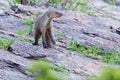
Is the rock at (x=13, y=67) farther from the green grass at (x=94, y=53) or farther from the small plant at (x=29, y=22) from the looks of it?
the small plant at (x=29, y=22)

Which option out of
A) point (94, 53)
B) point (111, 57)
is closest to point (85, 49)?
point (94, 53)

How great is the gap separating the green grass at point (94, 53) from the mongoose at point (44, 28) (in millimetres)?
711

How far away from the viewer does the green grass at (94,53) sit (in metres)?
6.48

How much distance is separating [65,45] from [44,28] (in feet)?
3.52

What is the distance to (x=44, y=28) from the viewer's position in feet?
19.3

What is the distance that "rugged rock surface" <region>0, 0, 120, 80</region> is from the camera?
4.87 meters

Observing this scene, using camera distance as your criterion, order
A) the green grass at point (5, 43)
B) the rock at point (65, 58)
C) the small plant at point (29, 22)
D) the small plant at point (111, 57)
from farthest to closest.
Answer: the small plant at point (29, 22) → the small plant at point (111, 57) → the green grass at point (5, 43) → the rock at point (65, 58)

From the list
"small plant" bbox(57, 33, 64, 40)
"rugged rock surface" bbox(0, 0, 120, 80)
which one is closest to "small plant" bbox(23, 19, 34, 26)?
"rugged rock surface" bbox(0, 0, 120, 80)

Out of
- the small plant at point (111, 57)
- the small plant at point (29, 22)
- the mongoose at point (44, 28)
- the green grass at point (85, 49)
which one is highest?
the mongoose at point (44, 28)

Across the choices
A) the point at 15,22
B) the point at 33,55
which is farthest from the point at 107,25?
the point at 33,55

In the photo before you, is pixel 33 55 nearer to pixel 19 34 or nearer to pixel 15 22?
pixel 19 34

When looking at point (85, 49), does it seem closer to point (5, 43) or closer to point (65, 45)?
point (65, 45)

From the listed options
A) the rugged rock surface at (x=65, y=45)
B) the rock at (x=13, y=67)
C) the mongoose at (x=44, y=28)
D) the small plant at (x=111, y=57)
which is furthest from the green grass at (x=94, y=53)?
the rock at (x=13, y=67)

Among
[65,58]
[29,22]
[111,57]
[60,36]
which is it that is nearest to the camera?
[65,58]
